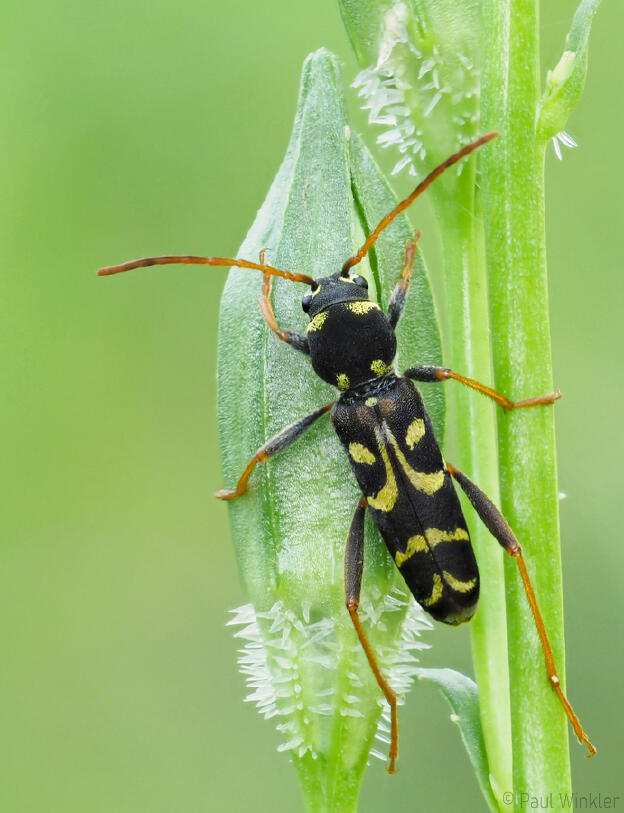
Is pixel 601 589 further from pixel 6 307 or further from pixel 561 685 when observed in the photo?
pixel 6 307

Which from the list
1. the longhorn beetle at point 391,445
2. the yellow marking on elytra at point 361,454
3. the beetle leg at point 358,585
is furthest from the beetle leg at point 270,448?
the beetle leg at point 358,585

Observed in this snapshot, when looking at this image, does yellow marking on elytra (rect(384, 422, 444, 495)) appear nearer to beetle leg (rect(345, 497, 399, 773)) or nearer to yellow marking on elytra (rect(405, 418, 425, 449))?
yellow marking on elytra (rect(405, 418, 425, 449))

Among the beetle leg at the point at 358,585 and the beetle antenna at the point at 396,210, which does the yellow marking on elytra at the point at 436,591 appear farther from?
the beetle antenna at the point at 396,210

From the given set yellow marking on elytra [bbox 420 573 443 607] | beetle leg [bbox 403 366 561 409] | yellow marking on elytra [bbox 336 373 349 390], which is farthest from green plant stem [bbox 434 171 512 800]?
yellow marking on elytra [bbox 336 373 349 390]

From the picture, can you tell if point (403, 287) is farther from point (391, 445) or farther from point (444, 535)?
point (444, 535)

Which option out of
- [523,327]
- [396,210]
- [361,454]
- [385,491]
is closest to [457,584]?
[385,491]

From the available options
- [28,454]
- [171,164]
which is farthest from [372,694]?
[171,164]
